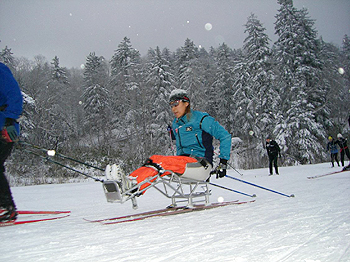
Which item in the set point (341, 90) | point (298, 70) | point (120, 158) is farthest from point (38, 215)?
point (341, 90)

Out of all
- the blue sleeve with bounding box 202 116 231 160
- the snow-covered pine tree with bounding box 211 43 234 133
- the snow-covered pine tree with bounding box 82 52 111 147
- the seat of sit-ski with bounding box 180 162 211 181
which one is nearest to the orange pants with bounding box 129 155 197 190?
the seat of sit-ski with bounding box 180 162 211 181

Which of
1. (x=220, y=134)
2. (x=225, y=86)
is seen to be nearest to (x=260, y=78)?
(x=225, y=86)

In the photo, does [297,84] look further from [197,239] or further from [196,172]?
[197,239]

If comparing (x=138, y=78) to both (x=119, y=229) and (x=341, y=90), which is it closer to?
(x=341, y=90)

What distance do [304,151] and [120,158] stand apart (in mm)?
16588

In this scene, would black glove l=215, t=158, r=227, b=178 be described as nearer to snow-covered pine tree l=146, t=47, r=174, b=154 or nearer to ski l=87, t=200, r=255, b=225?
Result: ski l=87, t=200, r=255, b=225

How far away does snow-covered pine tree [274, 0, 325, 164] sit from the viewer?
933 inches

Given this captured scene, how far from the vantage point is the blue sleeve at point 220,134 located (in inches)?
159

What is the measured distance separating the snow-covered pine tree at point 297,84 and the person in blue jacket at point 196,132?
21.1 m

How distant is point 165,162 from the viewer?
11.2 ft

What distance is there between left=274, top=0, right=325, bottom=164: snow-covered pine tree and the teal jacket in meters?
21.1

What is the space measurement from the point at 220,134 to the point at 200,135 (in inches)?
12.1

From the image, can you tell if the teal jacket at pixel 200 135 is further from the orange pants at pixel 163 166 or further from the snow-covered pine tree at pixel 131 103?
the snow-covered pine tree at pixel 131 103

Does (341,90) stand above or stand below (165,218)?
above
